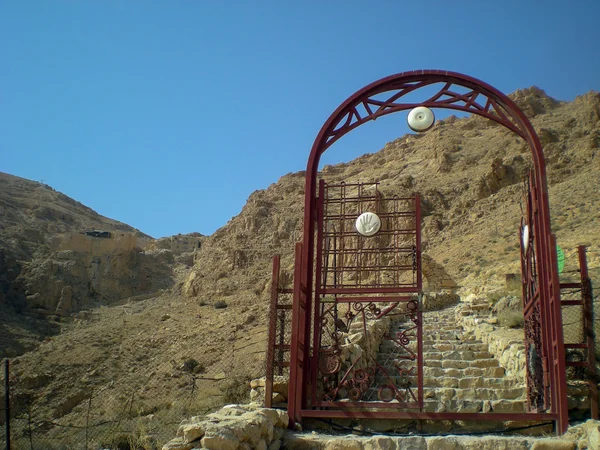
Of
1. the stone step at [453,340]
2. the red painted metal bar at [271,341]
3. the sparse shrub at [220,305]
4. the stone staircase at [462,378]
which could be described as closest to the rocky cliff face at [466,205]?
the sparse shrub at [220,305]

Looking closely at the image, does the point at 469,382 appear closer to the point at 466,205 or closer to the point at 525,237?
the point at 525,237

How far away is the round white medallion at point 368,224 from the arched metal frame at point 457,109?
64 centimetres

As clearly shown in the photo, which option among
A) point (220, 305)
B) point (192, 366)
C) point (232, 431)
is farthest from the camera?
point (220, 305)

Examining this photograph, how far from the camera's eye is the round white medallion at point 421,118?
6473 mm

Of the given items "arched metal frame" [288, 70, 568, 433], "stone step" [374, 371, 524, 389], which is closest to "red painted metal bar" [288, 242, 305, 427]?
"arched metal frame" [288, 70, 568, 433]

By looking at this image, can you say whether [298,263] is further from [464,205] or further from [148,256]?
[148,256]

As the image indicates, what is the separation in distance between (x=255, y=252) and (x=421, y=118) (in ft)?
118

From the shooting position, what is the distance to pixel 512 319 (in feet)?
33.6

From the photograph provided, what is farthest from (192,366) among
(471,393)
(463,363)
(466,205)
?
(466,205)

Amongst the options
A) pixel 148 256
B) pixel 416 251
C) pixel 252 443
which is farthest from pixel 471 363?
pixel 148 256

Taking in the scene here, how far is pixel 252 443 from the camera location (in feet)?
15.5

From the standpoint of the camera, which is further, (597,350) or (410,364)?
(410,364)

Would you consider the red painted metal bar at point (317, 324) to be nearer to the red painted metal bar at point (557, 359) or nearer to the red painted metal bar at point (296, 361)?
the red painted metal bar at point (296, 361)

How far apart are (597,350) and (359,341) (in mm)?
3630
